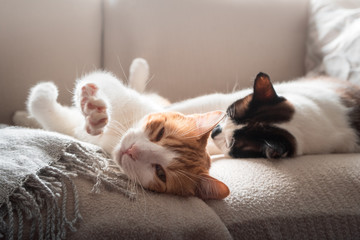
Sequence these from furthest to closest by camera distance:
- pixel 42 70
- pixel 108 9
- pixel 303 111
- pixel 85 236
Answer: pixel 108 9, pixel 42 70, pixel 303 111, pixel 85 236

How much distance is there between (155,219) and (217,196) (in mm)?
219

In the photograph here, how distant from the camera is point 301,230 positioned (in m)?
0.80

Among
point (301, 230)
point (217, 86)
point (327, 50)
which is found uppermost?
point (327, 50)

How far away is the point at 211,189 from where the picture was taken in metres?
0.84

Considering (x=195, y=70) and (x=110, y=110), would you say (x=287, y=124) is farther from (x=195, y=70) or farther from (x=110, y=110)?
(x=195, y=70)

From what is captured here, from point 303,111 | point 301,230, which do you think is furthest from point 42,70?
point 301,230

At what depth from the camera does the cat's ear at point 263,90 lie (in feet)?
3.57

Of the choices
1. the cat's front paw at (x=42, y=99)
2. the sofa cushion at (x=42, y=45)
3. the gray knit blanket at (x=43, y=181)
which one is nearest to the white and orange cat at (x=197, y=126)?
the cat's front paw at (x=42, y=99)

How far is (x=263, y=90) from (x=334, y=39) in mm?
817

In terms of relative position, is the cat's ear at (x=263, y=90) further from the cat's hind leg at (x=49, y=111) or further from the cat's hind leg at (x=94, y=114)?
the cat's hind leg at (x=49, y=111)

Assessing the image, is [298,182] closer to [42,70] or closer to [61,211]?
[61,211]

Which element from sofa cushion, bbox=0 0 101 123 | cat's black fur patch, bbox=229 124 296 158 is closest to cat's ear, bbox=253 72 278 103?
cat's black fur patch, bbox=229 124 296 158

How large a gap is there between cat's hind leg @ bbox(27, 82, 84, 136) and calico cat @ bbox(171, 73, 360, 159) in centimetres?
65

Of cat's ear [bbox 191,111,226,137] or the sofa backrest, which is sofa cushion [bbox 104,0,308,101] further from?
cat's ear [bbox 191,111,226,137]
